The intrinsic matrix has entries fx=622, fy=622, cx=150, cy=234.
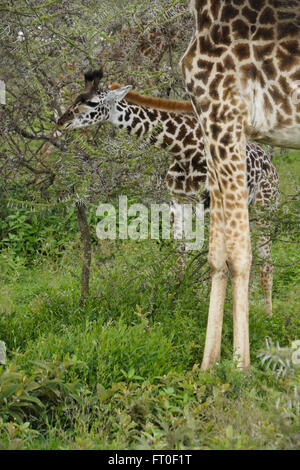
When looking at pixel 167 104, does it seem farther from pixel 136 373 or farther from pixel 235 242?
pixel 136 373

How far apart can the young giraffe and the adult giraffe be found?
170cm

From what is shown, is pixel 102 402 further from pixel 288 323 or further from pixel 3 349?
pixel 288 323

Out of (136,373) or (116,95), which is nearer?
(136,373)

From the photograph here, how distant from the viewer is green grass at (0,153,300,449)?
3.74 metres

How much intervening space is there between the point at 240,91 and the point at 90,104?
2.18 metres

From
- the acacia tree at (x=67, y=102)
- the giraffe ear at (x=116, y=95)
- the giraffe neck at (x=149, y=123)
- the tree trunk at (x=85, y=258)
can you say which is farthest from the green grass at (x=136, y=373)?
the giraffe ear at (x=116, y=95)

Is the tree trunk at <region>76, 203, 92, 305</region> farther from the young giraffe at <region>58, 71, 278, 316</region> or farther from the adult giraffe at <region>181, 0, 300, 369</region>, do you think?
the adult giraffe at <region>181, 0, 300, 369</region>

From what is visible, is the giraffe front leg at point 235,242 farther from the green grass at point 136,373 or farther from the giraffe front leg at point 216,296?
the green grass at point 136,373

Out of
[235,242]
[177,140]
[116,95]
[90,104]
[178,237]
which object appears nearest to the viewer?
[235,242]

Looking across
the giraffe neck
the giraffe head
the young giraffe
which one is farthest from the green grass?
the giraffe head

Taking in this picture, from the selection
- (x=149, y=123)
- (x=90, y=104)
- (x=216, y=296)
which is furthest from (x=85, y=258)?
(x=149, y=123)

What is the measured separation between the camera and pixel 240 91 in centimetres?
479
